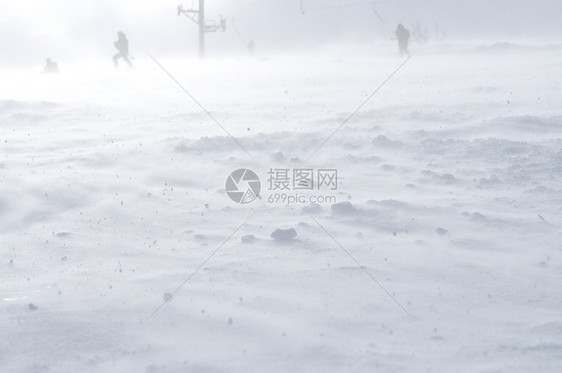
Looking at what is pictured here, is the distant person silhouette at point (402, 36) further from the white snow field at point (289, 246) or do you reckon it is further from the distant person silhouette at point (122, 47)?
the white snow field at point (289, 246)

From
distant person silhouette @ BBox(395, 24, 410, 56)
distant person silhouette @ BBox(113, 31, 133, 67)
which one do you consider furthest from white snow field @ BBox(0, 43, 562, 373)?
distant person silhouette @ BBox(113, 31, 133, 67)

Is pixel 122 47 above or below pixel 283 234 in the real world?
above

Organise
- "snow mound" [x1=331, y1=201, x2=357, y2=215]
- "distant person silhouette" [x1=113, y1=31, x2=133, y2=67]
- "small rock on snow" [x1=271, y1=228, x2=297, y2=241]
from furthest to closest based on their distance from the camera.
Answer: "distant person silhouette" [x1=113, y1=31, x2=133, y2=67] → "snow mound" [x1=331, y1=201, x2=357, y2=215] → "small rock on snow" [x1=271, y1=228, x2=297, y2=241]

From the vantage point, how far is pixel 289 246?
139 inches

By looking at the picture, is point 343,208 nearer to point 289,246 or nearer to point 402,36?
point 289,246

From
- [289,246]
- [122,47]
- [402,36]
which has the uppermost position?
[402,36]

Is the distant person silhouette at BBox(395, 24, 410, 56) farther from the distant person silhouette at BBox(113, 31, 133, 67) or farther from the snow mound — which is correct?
the snow mound

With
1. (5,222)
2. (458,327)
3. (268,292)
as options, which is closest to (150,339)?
(268,292)

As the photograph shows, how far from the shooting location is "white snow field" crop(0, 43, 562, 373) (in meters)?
2.44

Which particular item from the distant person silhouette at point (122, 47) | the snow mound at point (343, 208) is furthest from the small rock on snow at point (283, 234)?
the distant person silhouette at point (122, 47)

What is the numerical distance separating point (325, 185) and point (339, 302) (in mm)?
2114

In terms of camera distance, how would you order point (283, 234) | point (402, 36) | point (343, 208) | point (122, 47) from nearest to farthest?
point (283, 234), point (343, 208), point (402, 36), point (122, 47)

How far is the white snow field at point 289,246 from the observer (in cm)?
244

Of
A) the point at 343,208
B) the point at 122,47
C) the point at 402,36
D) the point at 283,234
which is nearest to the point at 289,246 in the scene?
the point at 283,234
